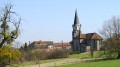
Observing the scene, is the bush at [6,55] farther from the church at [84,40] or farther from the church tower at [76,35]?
the church tower at [76,35]

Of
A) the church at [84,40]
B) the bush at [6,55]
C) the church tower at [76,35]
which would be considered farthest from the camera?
the church tower at [76,35]

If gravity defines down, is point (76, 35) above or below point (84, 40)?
above

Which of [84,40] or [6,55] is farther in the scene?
[84,40]

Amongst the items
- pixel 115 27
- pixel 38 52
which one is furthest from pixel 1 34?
pixel 115 27

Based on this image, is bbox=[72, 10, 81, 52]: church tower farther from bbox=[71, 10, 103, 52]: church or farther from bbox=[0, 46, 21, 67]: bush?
bbox=[0, 46, 21, 67]: bush

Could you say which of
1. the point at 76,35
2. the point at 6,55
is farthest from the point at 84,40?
the point at 6,55

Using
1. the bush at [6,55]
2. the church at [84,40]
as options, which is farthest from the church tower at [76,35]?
the bush at [6,55]

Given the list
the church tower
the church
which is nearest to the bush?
the church

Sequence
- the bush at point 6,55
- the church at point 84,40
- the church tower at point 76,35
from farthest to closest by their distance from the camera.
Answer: the church tower at point 76,35 < the church at point 84,40 < the bush at point 6,55

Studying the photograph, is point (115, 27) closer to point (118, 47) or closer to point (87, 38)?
point (118, 47)

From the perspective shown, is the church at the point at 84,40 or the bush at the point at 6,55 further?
the church at the point at 84,40

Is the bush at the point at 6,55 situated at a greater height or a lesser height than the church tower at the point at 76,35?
lesser

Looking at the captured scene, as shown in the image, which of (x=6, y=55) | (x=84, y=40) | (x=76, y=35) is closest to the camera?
(x=6, y=55)

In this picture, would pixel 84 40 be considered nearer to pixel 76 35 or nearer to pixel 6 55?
pixel 76 35
